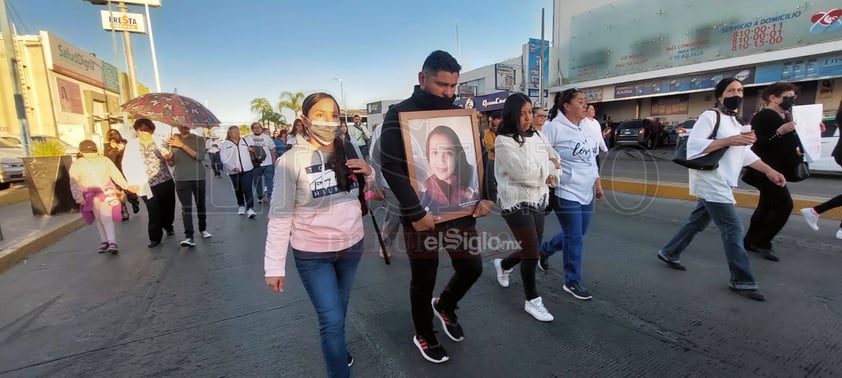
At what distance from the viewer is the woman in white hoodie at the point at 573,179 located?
3.19 metres

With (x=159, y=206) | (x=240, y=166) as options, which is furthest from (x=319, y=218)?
(x=240, y=166)

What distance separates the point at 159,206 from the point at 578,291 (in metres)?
5.58

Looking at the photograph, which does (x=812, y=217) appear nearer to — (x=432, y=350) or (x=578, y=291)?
(x=578, y=291)

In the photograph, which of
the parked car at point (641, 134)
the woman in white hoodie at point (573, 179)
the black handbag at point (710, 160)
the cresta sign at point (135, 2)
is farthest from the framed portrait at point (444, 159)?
the cresta sign at point (135, 2)

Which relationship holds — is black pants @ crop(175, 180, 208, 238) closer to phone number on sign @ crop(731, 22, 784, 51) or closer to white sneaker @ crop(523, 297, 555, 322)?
white sneaker @ crop(523, 297, 555, 322)

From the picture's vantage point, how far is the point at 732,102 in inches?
129

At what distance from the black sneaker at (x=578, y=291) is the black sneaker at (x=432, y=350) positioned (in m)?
1.45

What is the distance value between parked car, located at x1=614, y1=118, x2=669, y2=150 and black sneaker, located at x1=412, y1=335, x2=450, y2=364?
64.4 feet

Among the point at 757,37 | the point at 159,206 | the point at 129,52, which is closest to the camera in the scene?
the point at 159,206

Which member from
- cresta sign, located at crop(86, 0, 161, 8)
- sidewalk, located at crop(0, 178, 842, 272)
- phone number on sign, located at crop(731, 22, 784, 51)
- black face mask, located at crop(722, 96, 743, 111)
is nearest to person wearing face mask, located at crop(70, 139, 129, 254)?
sidewalk, located at crop(0, 178, 842, 272)

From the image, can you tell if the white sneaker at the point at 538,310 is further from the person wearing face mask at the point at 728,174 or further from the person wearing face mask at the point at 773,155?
the person wearing face mask at the point at 773,155

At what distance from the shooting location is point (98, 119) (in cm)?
2812

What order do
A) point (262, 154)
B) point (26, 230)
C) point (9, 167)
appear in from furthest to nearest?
point (9, 167) → point (262, 154) → point (26, 230)

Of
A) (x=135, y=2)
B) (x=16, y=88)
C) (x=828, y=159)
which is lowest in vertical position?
(x=828, y=159)
